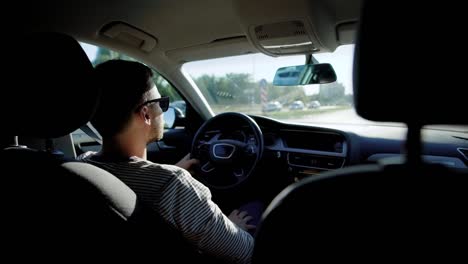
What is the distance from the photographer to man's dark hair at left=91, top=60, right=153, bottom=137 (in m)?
1.94

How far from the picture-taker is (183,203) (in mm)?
1688

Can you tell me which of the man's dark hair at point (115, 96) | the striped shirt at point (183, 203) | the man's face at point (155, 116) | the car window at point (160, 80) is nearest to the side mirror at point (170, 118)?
the car window at point (160, 80)

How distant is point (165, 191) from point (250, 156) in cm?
163

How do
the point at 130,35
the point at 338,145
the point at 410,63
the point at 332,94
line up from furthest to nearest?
the point at 332,94 < the point at 130,35 < the point at 338,145 < the point at 410,63

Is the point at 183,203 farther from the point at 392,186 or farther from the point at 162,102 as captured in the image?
the point at 392,186

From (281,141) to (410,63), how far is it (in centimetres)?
264

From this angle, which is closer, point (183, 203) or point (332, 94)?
point (183, 203)

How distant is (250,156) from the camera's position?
3.25 meters

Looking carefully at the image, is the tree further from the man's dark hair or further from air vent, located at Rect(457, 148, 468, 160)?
the man's dark hair

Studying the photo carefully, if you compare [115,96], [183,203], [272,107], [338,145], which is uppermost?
[115,96]

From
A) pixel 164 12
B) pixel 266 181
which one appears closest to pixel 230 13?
pixel 164 12

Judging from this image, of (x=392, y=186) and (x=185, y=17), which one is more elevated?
(x=185, y=17)

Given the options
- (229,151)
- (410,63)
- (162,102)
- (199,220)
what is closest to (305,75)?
(229,151)

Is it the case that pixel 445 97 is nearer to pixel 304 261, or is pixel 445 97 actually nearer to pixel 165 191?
pixel 304 261
